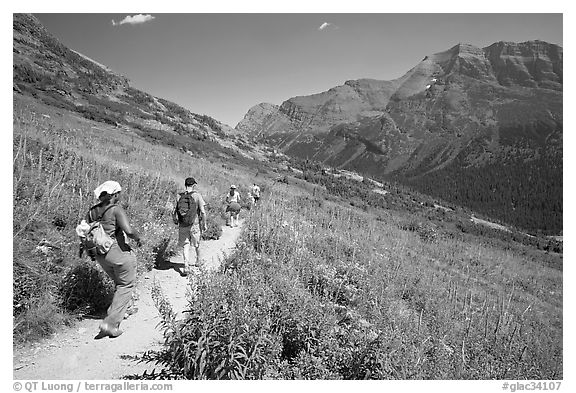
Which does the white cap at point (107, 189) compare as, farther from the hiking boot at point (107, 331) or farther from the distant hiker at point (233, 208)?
the distant hiker at point (233, 208)

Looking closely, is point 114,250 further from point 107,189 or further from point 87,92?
point 87,92

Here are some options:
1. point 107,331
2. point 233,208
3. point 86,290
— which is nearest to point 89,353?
point 107,331

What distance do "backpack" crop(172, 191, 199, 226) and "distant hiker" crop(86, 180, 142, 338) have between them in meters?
2.51

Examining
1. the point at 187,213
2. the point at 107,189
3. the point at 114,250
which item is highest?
the point at 107,189

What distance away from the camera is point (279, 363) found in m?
4.33

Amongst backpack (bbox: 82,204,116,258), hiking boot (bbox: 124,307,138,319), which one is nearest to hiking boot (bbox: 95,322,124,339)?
hiking boot (bbox: 124,307,138,319)

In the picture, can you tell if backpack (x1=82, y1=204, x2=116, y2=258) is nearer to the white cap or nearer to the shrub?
the white cap

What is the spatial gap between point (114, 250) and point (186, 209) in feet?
8.87

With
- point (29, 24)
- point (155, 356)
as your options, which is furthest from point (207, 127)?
point (155, 356)

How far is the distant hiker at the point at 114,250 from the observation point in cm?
478

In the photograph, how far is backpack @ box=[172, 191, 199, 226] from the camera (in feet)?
24.5

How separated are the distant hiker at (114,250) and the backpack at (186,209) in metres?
2.51

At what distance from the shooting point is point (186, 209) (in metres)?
7.47
